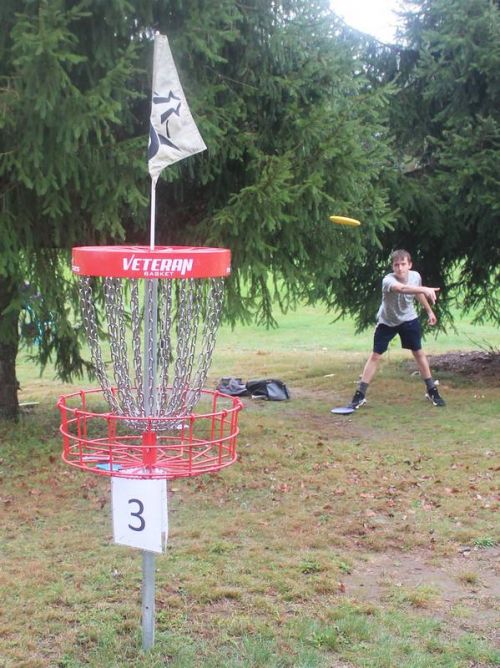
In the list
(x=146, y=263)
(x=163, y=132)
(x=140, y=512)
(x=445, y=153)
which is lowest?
(x=140, y=512)

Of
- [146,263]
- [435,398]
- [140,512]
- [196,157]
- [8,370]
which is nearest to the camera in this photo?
[146,263]

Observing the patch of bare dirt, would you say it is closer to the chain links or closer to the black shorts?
the chain links

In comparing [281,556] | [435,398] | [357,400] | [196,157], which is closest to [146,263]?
[281,556]

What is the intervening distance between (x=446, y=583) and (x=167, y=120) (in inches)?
120

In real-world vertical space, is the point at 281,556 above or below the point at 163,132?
below

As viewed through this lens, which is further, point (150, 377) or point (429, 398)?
point (429, 398)

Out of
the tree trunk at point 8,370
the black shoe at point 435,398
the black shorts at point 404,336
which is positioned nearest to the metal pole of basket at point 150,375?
the tree trunk at point 8,370

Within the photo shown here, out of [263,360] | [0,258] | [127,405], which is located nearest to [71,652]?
[127,405]

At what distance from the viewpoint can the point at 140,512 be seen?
3812mm

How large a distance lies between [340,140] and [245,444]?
9.48ft

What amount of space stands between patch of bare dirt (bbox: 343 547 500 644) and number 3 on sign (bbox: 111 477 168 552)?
4.82 ft

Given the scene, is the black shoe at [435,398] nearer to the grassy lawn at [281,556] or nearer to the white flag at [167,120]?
the grassy lawn at [281,556]

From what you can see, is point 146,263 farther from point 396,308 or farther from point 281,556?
point 396,308

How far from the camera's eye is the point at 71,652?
13.4ft
